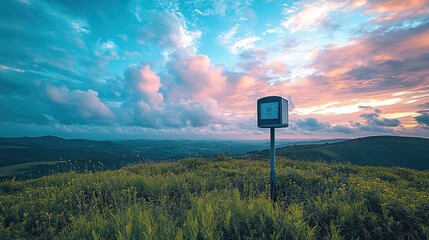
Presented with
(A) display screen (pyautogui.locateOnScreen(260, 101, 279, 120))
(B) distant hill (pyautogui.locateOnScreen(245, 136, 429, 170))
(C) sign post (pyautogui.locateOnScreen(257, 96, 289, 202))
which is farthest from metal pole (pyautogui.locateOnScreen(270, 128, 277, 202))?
(B) distant hill (pyautogui.locateOnScreen(245, 136, 429, 170))

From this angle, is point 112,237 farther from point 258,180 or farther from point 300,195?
point 258,180

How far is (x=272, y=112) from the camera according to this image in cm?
622

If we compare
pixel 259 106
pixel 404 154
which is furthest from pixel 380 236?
pixel 404 154

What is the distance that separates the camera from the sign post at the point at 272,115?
20.0 feet

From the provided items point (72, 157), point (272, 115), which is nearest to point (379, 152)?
point (272, 115)

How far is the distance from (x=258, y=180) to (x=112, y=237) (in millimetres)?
5329

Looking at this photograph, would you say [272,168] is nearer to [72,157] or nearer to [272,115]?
[272,115]

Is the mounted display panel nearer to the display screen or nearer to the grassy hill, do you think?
the display screen

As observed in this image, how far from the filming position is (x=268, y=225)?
139 inches

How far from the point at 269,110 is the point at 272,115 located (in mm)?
177

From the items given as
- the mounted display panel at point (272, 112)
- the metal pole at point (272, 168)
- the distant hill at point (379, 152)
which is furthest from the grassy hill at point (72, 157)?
the distant hill at point (379, 152)

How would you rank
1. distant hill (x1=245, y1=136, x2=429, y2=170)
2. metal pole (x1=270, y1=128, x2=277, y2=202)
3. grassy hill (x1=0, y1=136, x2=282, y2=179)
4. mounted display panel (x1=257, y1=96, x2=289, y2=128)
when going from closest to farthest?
mounted display panel (x1=257, y1=96, x2=289, y2=128), metal pole (x1=270, y1=128, x2=277, y2=202), grassy hill (x1=0, y1=136, x2=282, y2=179), distant hill (x1=245, y1=136, x2=429, y2=170)

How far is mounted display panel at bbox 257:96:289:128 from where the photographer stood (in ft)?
19.9

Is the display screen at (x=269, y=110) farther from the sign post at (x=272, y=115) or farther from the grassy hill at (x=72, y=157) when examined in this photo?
the grassy hill at (x=72, y=157)
